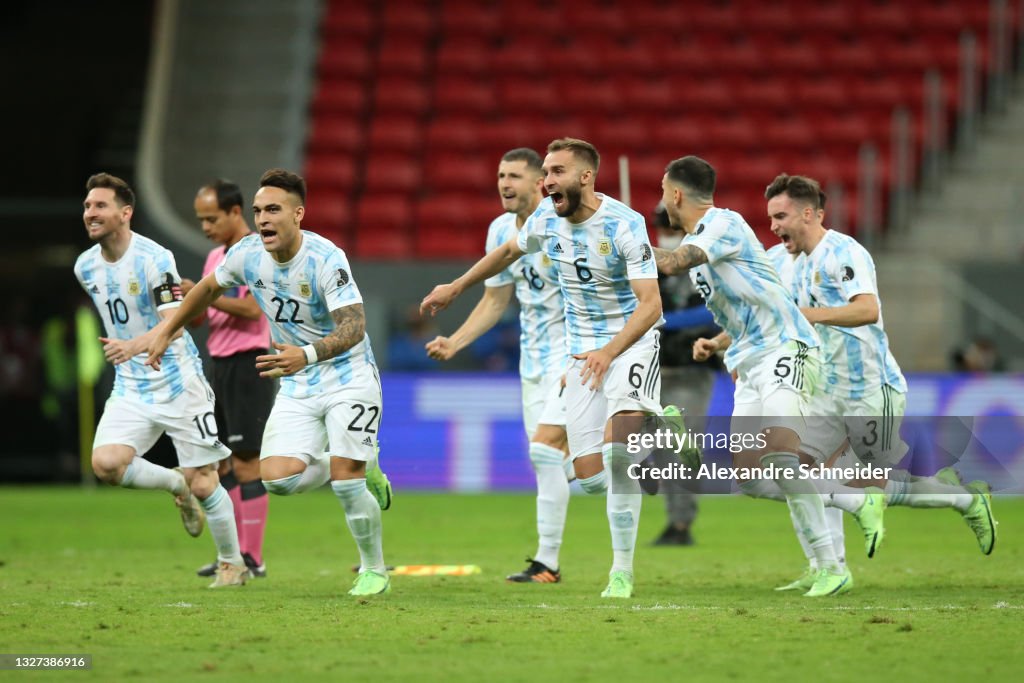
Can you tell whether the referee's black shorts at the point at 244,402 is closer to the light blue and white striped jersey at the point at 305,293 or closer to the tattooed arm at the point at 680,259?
the light blue and white striped jersey at the point at 305,293

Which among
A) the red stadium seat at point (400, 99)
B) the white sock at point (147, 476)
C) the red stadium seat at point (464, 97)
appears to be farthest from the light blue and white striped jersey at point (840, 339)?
the red stadium seat at point (400, 99)

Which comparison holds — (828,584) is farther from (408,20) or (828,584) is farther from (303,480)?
(408,20)

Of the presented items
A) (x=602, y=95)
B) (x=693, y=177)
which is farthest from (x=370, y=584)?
(x=602, y=95)

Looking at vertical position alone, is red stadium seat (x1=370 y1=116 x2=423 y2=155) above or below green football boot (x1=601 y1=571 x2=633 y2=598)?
above

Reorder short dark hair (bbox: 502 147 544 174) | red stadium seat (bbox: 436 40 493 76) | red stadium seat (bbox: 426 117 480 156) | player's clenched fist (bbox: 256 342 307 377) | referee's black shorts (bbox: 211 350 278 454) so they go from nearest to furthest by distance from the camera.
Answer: player's clenched fist (bbox: 256 342 307 377) < short dark hair (bbox: 502 147 544 174) < referee's black shorts (bbox: 211 350 278 454) < red stadium seat (bbox: 426 117 480 156) < red stadium seat (bbox: 436 40 493 76)

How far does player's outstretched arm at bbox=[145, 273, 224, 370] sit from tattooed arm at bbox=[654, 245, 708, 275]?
240 centimetres

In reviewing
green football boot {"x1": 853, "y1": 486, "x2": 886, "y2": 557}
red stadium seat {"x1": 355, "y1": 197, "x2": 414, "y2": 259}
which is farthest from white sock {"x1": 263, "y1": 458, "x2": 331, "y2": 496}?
red stadium seat {"x1": 355, "y1": 197, "x2": 414, "y2": 259}

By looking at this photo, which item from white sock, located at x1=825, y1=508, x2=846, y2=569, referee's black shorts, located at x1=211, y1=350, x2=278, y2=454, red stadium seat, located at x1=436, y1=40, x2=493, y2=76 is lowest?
white sock, located at x1=825, y1=508, x2=846, y2=569

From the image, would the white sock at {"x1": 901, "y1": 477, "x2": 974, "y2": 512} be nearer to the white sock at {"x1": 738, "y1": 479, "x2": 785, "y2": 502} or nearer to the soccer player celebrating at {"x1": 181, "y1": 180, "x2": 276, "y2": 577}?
the white sock at {"x1": 738, "y1": 479, "x2": 785, "y2": 502}

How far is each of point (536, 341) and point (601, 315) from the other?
134 cm

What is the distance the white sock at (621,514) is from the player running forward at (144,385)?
88.7 inches

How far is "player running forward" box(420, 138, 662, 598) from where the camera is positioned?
7.99 metres

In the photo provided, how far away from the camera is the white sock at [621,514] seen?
8125mm

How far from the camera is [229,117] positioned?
22406mm
